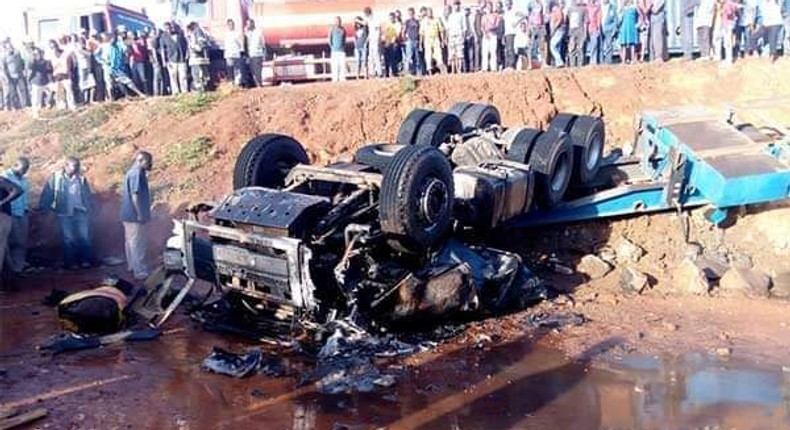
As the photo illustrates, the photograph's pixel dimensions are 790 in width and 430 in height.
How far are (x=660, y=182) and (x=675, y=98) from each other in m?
4.95

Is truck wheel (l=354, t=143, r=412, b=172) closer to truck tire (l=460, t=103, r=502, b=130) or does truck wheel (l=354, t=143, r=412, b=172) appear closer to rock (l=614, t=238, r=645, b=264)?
truck tire (l=460, t=103, r=502, b=130)

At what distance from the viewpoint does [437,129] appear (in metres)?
9.44

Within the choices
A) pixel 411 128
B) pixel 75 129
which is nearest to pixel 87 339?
pixel 411 128

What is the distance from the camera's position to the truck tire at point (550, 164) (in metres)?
8.94

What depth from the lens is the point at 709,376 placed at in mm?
6664

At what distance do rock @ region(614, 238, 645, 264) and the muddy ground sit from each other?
0.07 meters

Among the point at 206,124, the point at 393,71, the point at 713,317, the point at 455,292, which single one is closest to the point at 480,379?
the point at 455,292

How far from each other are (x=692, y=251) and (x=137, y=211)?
6472 mm

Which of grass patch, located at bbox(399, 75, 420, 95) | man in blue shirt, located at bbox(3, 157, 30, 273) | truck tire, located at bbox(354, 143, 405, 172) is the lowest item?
man in blue shirt, located at bbox(3, 157, 30, 273)

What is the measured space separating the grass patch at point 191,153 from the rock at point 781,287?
8.35 m

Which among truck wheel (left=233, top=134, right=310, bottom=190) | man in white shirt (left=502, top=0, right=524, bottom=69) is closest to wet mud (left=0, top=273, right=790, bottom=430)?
truck wheel (left=233, top=134, right=310, bottom=190)

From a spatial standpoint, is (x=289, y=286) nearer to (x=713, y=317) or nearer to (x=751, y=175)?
(x=713, y=317)

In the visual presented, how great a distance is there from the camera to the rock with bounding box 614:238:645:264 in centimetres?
971

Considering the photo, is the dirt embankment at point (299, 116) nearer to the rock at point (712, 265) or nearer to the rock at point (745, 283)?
the rock at point (712, 265)
